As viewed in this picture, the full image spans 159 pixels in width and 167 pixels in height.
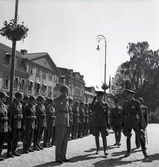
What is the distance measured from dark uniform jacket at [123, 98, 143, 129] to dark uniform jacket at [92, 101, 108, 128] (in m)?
0.65

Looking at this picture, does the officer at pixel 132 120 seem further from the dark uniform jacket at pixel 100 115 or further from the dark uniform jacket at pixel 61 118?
the dark uniform jacket at pixel 61 118

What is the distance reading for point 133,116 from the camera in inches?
305

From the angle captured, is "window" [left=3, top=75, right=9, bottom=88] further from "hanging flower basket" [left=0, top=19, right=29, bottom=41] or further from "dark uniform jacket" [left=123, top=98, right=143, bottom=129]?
"dark uniform jacket" [left=123, top=98, right=143, bottom=129]

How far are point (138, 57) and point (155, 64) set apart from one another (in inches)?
134

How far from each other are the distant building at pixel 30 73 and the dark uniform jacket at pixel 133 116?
3272 centimetres

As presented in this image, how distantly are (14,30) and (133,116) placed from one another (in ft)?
18.6

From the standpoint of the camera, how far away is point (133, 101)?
25.8 ft

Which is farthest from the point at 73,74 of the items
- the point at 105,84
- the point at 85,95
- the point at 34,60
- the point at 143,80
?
the point at 105,84

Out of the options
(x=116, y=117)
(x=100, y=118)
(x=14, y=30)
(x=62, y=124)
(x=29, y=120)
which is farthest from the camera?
(x=116, y=117)

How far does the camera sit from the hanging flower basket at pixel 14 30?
9.65 metres

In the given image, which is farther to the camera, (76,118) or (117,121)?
(76,118)

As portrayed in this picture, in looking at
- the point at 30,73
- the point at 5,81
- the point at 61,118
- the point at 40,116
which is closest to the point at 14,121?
the point at 40,116

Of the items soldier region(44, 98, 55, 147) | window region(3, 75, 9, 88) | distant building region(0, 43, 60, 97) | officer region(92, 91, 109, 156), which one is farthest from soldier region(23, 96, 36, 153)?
window region(3, 75, 9, 88)

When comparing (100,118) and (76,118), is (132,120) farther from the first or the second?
(76,118)
